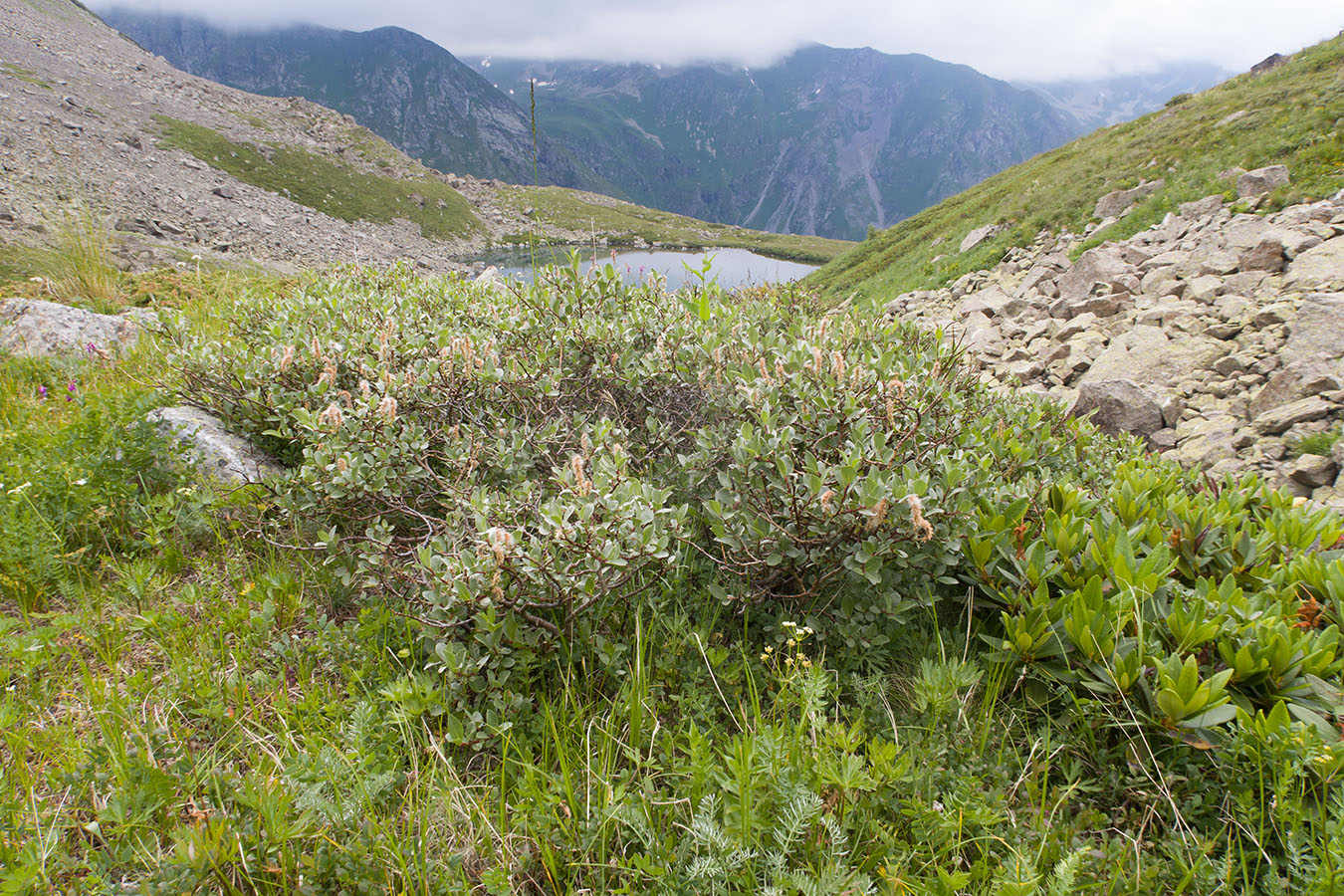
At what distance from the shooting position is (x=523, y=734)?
2502 millimetres

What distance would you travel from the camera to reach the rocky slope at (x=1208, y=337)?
19.0 feet

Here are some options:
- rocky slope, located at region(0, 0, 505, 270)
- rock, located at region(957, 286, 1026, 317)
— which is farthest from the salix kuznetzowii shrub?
rocky slope, located at region(0, 0, 505, 270)

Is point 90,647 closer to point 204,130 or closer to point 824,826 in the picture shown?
point 824,826

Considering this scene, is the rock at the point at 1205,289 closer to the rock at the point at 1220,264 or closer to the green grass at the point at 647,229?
the rock at the point at 1220,264

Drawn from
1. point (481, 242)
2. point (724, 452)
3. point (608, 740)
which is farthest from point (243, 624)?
point (481, 242)

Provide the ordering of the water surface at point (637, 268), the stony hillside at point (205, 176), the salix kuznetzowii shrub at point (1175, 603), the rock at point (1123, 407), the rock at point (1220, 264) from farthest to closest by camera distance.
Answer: the stony hillside at point (205, 176), the rock at point (1220, 264), the rock at point (1123, 407), the water surface at point (637, 268), the salix kuznetzowii shrub at point (1175, 603)

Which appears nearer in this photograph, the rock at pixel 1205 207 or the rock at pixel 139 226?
the rock at pixel 1205 207

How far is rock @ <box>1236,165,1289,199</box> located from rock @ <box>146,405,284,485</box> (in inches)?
719

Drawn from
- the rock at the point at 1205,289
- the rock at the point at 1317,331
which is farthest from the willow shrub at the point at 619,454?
the rock at the point at 1205,289

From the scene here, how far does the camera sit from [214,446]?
14.5 ft

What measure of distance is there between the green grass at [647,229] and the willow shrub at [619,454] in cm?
10944

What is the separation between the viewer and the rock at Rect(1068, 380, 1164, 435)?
6754 mm

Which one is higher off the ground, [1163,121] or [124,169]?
[1163,121]

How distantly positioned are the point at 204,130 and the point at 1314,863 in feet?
343
